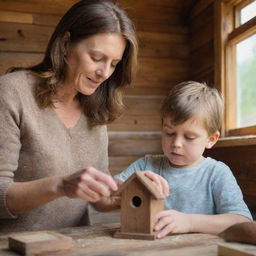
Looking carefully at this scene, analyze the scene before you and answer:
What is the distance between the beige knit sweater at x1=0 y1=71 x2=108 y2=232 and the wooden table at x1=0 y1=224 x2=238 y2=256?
320mm

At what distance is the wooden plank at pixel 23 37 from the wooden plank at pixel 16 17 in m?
0.03

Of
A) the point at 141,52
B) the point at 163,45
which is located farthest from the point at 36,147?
the point at 163,45

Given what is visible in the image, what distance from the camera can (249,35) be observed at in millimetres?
2984

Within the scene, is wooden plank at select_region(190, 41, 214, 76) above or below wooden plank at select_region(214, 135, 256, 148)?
above

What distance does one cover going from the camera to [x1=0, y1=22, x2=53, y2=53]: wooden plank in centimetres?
356

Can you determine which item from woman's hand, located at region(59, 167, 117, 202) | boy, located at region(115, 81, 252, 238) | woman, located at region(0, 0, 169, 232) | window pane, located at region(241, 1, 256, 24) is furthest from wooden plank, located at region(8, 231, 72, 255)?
window pane, located at region(241, 1, 256, 24)

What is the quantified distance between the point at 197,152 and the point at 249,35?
1.63 meters

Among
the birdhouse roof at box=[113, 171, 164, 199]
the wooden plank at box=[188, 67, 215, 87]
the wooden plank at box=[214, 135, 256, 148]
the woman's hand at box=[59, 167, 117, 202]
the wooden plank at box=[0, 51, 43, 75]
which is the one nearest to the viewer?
the woman's hand at box=[59, 167, 117, 202]

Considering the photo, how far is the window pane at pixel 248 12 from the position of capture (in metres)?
2.98

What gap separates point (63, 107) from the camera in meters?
1.79

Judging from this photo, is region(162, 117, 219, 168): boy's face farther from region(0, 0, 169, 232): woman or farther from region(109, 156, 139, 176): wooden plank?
region(109, 156, 139, 176): wooden plank

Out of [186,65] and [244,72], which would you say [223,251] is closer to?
[244,72]

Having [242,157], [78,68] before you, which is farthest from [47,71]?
[242,157]

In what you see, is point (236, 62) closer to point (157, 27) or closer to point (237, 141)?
point (237, 141)
